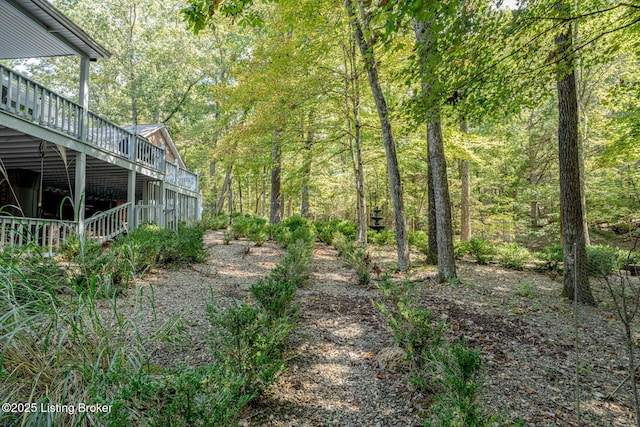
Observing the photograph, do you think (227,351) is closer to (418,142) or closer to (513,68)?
(513,68)

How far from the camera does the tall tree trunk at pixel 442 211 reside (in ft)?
18.6

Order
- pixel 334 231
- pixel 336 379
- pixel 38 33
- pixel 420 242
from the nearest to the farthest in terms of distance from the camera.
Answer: pixel 336 379 → pixel 38 33 → pixel 420 242 → pixel 334 231

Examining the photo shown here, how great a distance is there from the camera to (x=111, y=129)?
27.7 ft

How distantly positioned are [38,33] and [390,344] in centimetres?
941

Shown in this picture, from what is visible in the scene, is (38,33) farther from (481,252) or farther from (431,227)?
(481,252)

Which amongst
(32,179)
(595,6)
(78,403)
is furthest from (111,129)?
(595,6)

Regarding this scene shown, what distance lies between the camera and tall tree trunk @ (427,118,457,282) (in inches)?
224

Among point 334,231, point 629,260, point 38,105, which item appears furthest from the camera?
point 334,231

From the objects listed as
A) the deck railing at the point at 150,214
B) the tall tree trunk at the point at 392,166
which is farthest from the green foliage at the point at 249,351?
the deck railing at the point at 150,214

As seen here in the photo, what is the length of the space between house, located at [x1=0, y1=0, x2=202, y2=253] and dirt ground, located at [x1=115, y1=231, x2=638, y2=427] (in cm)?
172

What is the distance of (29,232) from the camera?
1.89 m

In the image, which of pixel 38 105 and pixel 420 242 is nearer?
pixel 38 105

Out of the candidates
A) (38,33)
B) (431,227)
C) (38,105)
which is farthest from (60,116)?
(431,227)

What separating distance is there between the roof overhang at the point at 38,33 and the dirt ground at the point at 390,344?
568 centimetres
